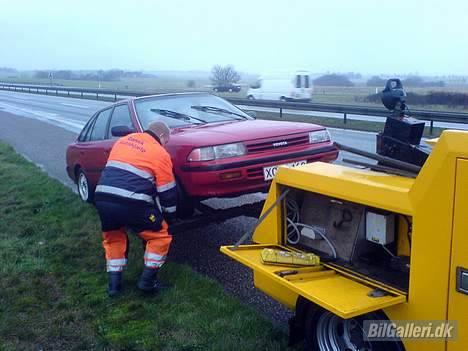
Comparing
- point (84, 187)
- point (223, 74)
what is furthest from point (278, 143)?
point (223, 74)

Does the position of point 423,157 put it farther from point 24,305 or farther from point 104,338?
point 24,305

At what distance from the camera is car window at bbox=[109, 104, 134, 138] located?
21.7 ft

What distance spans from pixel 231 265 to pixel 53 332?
6.23 feet

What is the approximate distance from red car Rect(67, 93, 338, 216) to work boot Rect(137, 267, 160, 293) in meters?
0.96

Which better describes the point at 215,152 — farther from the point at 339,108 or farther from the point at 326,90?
the point at 326,90

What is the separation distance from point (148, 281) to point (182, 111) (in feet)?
8.58

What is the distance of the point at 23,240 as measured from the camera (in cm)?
636

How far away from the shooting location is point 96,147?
718 cm

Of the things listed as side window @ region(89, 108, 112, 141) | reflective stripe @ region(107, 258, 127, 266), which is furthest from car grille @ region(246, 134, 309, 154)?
side window @ region(89, 108, 112, 141)

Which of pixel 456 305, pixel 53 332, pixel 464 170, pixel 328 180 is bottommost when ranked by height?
pixel 53 332

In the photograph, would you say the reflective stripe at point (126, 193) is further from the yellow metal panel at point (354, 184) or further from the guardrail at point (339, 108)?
the guardrail at point (339, 108)

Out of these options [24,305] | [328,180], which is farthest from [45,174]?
[328,180]

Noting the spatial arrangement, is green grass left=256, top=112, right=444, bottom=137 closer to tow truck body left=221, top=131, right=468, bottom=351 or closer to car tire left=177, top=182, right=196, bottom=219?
car tire left=177, top=182, right=196, bottom=219

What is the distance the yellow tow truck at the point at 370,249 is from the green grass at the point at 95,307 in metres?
0.53
